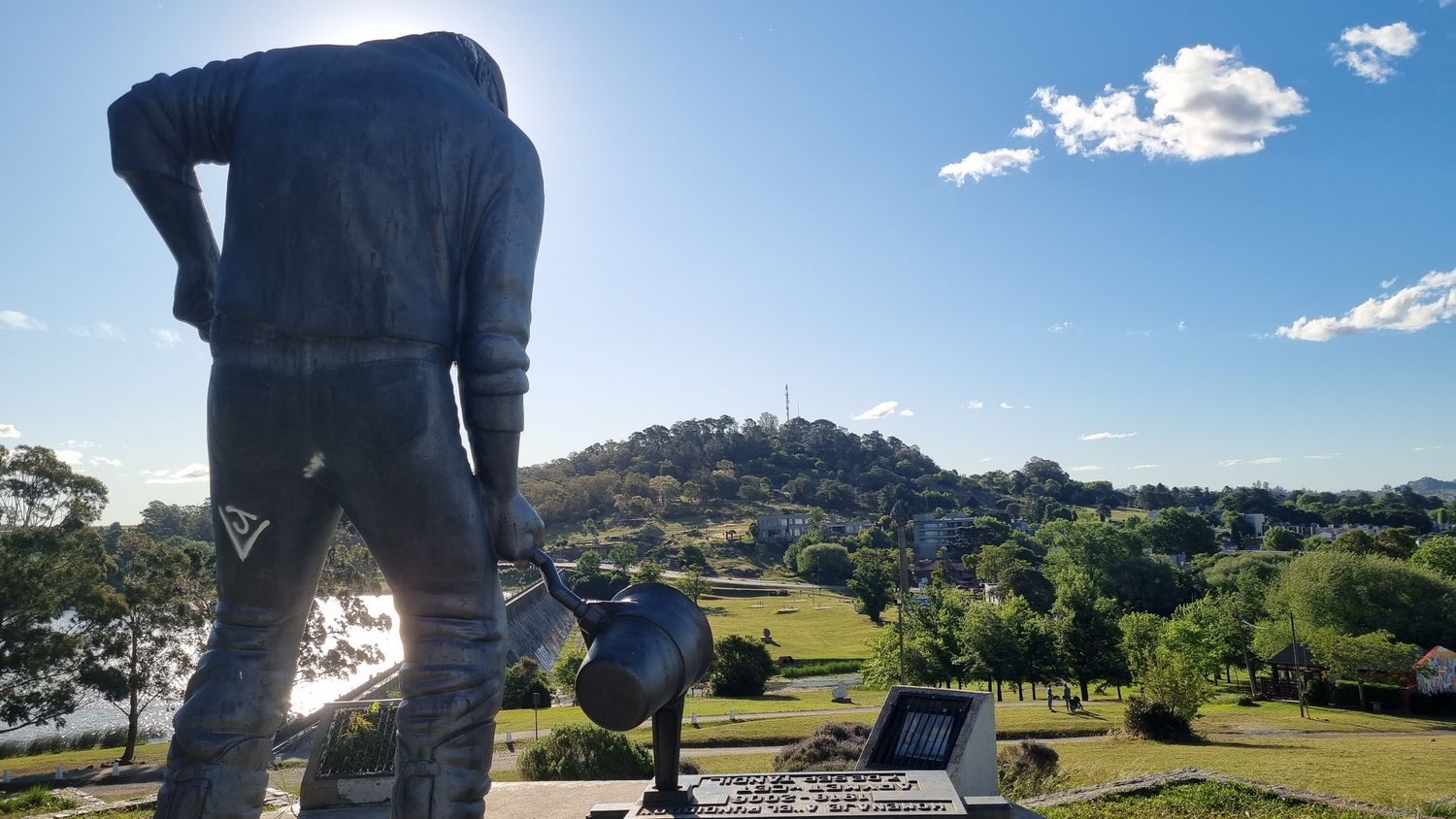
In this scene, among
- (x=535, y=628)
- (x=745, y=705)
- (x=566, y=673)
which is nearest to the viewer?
(x=745, y=705)

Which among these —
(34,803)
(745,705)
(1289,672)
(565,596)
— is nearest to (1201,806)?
(565,596)

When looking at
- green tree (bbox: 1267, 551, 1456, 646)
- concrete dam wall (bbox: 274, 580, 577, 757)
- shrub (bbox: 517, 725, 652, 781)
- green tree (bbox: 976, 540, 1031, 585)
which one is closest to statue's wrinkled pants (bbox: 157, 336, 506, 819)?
shrub (bbox: 517, 725, 652, 781)

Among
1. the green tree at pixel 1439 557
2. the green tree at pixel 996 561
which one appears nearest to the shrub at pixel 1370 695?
the green tree at pixel 1439 557

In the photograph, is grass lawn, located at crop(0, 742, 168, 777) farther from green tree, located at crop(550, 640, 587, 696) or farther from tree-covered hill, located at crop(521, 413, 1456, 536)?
tree-covered hill, located at crop(521, 413, 1456, 536)

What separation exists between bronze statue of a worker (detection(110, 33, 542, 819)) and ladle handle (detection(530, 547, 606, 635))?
0.12 metres

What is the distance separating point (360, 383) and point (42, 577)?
21081 millimetres

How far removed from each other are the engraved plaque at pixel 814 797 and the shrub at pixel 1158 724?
1522 centimetres

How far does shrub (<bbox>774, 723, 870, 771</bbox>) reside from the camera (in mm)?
11727

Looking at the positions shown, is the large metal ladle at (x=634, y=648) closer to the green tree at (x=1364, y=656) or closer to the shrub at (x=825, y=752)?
the shrub at (x=825, y=752)

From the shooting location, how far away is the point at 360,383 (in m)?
3.20

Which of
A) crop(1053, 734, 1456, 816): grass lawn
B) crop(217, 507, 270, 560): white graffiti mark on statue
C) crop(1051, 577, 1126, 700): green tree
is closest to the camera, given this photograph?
crop(217, 507, 270, 560): white graffiti mark on statue

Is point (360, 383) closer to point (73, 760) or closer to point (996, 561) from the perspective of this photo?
point (73, 760)

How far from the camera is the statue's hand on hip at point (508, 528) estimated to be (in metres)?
3.48

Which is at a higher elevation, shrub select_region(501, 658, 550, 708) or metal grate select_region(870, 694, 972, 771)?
metal grate select_region(870, 694, 972, 771)
